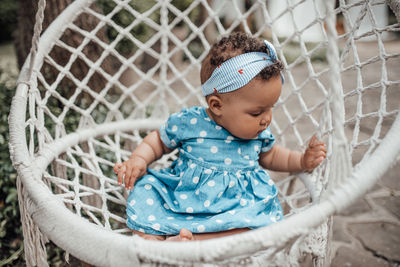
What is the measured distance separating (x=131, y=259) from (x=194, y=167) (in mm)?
494

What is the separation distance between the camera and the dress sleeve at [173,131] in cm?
125

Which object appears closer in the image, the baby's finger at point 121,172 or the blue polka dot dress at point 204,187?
the blue polka dot dress at point 204,187

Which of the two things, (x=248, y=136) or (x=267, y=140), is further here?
(x=267, y=140)

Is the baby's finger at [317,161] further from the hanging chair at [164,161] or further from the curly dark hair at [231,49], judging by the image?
the curly dark hair at [231,49]

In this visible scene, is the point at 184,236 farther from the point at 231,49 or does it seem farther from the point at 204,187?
the point at 231,49

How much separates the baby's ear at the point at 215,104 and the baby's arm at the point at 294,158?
0.29 metres

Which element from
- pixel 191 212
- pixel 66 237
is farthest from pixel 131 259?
pixel 191 212

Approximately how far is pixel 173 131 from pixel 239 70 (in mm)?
368

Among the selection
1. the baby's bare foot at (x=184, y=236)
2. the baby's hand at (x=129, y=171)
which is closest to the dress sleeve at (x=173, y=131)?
the baby's hand at (x=129, y=171)

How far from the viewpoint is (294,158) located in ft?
4.13

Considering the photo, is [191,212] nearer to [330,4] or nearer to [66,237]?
[66,237]

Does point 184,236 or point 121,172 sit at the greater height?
point 121,172

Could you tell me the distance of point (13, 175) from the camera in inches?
59.8

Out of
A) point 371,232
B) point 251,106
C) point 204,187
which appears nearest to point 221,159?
point 204,187
